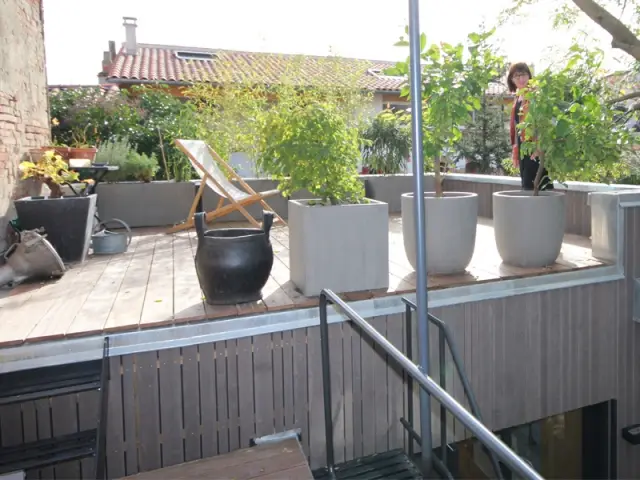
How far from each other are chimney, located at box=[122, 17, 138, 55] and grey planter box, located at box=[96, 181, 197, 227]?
11.0 meters

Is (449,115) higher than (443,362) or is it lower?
higher

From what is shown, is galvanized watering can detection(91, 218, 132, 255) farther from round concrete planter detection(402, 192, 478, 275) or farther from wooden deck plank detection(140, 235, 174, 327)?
round concrete planter detection(402, 192, 478, 275)

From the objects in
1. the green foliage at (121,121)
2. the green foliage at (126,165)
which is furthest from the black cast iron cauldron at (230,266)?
the green foliage at (121,121)

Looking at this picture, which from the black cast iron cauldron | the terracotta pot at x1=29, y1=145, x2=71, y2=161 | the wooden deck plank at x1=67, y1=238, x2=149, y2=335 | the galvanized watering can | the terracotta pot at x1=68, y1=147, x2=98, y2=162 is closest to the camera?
the wooden deck plank at x1=67, y1=238, x2=149, y2=335

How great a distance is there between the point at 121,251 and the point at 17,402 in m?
2.18

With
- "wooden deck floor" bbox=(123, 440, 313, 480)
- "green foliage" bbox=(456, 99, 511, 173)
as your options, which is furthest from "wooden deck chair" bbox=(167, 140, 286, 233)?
"green foliage" bbox=(456, 99, 511, 173)

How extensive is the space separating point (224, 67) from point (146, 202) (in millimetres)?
4014

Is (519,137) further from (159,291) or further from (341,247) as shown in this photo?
(159,291)

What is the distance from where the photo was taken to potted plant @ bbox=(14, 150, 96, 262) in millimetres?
3439

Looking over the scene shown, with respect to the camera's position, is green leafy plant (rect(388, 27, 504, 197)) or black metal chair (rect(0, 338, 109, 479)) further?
green leafy plant (rect(388, 27, 504, 197))

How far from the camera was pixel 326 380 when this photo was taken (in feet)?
7.34

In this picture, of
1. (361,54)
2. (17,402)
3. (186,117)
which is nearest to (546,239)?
(17,402)

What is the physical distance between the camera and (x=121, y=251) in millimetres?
4012

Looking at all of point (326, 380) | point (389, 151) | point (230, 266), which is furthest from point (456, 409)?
point (389, 151)
